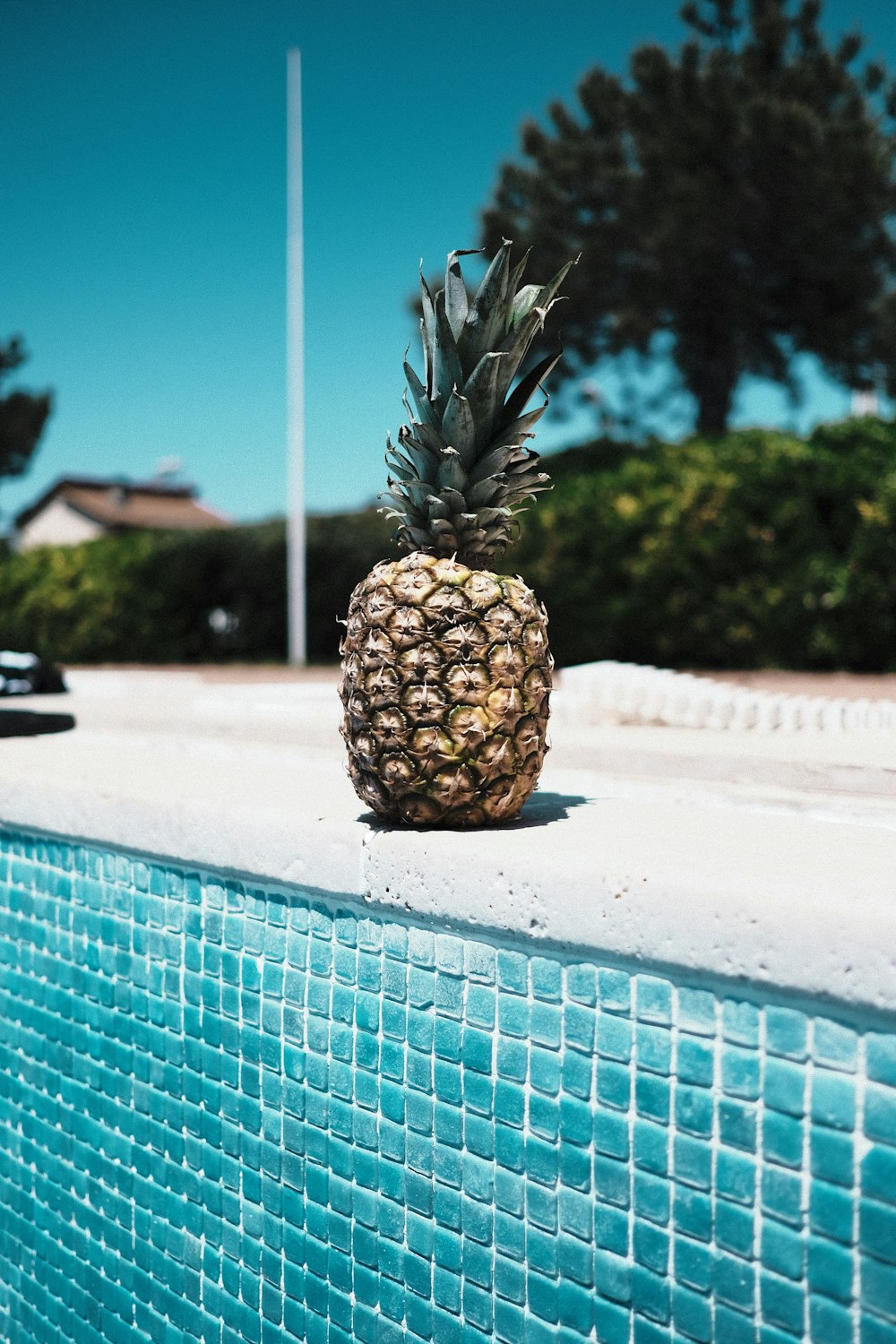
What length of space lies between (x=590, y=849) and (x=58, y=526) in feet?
178

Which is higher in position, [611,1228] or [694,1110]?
[694,1110]

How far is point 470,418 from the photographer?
2471mm

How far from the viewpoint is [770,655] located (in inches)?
504

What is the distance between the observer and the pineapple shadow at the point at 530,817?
7.99 feet

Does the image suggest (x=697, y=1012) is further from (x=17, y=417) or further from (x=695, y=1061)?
(x=17, y=417)

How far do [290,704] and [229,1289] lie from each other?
7.07 metres

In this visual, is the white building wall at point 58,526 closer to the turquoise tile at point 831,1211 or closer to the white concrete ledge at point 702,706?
the white concrete ledge at point 702,706

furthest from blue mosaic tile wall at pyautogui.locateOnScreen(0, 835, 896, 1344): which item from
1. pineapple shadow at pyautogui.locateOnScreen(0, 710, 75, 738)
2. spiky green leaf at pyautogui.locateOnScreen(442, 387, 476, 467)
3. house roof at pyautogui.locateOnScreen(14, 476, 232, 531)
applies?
house roof at pyautogui.locateOnScreen(14, 476, 232, 531)

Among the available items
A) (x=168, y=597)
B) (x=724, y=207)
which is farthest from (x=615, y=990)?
(x=168, y=597)

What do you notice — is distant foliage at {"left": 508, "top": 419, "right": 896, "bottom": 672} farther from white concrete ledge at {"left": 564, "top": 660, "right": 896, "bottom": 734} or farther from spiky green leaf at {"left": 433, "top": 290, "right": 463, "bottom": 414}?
spiky green leaf at {"left": 433, "top": 290, "right": 463, "bottom": 414}

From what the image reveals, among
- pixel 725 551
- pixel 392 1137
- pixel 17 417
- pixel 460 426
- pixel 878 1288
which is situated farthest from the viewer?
pixel 17 417

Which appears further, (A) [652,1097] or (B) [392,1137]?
(B) [392,1137]

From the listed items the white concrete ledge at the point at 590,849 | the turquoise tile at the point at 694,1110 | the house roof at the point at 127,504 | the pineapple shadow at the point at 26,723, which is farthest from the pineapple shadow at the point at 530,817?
the house roof at the point at 127,504

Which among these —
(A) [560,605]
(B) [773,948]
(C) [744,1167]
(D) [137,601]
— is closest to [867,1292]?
(C) [744,1167]
